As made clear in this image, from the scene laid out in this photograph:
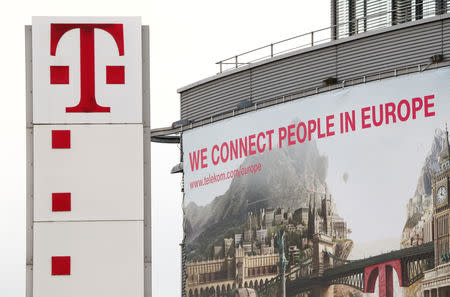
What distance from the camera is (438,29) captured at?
4103 cm

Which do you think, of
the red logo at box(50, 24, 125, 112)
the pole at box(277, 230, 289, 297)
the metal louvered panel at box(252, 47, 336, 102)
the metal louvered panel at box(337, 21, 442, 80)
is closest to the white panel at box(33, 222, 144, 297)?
the red logo at box(50, 24, 125, 112)

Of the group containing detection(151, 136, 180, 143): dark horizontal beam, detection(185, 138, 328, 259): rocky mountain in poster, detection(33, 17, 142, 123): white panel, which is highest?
detection(151, 136, 180, 143): dark horizontal beam

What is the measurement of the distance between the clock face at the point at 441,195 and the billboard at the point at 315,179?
10cm

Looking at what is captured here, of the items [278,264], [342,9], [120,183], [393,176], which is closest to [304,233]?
[278,264]

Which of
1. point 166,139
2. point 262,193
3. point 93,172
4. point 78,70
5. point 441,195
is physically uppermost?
point 166,139

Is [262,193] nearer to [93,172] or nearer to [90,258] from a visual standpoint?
[93,172]

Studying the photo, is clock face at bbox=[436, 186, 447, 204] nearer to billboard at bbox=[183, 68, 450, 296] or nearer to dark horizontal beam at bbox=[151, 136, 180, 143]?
billboard at bbox=[183, 68, 450, 296]

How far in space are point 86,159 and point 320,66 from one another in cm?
3427

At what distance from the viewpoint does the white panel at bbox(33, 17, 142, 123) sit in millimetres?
11266

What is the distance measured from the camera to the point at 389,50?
42.8 meters

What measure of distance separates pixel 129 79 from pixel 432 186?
94.7 ft

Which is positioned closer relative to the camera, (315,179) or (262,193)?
(315,179)

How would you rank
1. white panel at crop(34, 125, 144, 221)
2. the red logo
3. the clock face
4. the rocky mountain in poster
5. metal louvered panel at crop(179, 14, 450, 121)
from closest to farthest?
the red logo → white panel at crop(34, 125, 144, 221) → the clock face → metal louvered panel at crop(179, 14, 450, 121) → the rocky mountain in poster

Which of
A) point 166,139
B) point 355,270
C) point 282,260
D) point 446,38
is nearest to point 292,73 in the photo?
point 282,260
